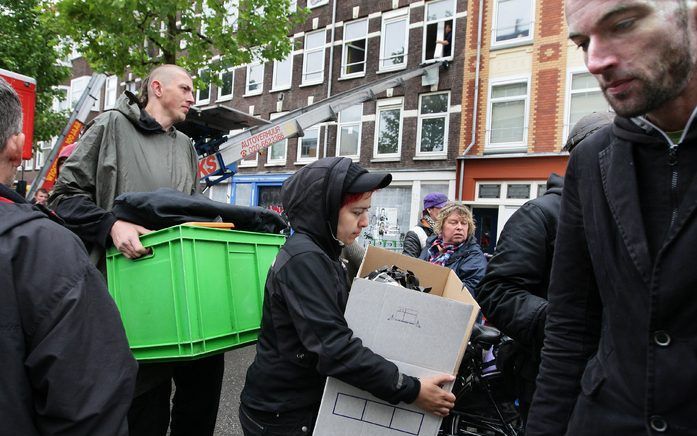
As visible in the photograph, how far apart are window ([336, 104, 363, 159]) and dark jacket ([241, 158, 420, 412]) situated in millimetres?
17901

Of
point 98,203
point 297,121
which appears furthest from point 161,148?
point 297,121

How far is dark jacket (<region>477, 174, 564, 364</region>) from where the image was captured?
2.11 metres

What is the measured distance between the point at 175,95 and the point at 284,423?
1776 millimetres

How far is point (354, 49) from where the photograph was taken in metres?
20.5

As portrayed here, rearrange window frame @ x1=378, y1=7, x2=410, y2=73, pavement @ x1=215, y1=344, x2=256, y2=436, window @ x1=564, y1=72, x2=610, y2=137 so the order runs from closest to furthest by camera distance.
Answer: pavement @ x1=215, y1=344, x2=256, y2=436 < window @ x1=564, y1=72, x2=610, y2=137 < window frame @ x1=378, y1=7, x2=410, y2=73

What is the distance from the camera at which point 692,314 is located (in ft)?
3.62

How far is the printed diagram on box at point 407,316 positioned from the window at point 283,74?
70.4 ft

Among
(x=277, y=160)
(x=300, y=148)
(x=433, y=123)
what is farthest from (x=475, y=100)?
(x=277, y=160)

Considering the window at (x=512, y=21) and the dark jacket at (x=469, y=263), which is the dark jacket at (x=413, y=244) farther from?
the window at (x=512, y=21)

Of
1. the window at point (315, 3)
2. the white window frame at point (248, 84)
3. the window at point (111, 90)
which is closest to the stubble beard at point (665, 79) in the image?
the window at point (315, 3)

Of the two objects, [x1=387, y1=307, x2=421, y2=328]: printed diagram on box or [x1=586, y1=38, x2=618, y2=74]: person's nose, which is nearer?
[x1=586, y1=38, x2=618, y2=74]: person's nose

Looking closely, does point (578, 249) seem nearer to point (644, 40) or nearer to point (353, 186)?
point (644, 40)

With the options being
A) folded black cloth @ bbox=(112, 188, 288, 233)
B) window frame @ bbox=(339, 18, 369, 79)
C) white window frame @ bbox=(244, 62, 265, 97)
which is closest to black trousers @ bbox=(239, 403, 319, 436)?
folded black cloth @ bbox=(112, 188, 288, 233)

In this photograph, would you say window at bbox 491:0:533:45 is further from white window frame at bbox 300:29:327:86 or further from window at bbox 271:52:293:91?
window at bbox 271:52:293:91
